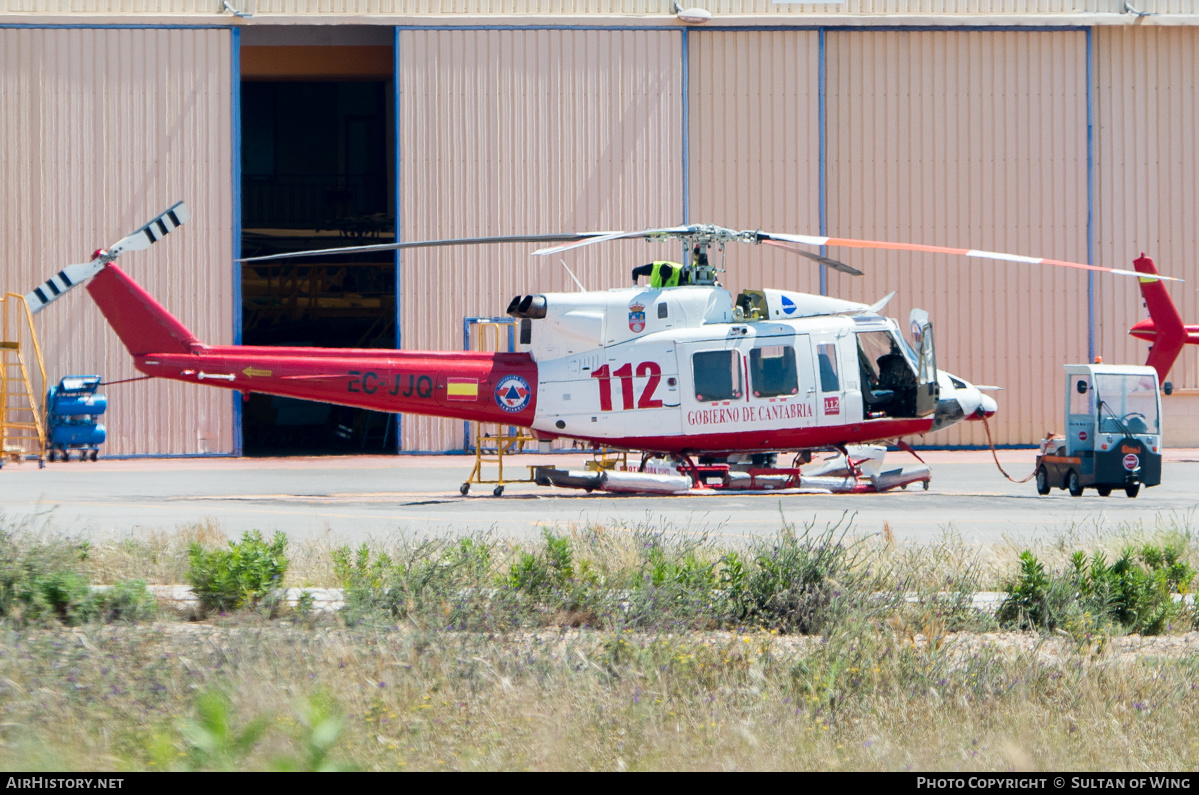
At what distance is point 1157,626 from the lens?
8.55m

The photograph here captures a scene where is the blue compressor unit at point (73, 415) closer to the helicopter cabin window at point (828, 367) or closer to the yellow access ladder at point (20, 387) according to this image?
the yellow access ladder at point (20, 387)

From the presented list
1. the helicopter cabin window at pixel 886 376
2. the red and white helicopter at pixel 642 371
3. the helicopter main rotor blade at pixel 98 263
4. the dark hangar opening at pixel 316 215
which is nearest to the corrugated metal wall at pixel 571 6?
the dark hangar opening at pixel 316 215

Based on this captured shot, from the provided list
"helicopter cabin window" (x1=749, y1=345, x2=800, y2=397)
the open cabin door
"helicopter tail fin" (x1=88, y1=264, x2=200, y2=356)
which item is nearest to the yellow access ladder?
"helicopter tail fin" (x1=88, y1=264, x2=200, y2=356)

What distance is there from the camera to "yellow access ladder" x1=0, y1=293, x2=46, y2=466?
23844 millimetres

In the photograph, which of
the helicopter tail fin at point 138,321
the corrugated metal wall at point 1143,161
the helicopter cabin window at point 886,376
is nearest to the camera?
the helicopter tail fin at point 138,321

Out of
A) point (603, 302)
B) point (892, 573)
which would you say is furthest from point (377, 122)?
point (892, 573)

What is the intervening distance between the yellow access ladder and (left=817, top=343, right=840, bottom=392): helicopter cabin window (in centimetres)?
1610

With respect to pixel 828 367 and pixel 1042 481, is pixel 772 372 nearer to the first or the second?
pixel 828 367

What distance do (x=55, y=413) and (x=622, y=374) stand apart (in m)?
14.0

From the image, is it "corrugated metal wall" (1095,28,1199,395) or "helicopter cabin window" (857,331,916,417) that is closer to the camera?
"helicopter cabin window" (857,331,916,417)

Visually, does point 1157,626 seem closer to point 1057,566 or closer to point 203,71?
point 1057,566

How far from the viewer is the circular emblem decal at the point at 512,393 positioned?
16.9 m

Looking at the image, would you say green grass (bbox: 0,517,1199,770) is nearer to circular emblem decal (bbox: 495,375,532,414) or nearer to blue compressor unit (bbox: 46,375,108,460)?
circular emblem decal (bbox: 495,375,532,414)

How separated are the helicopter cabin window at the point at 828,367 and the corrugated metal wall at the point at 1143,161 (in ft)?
44.6
